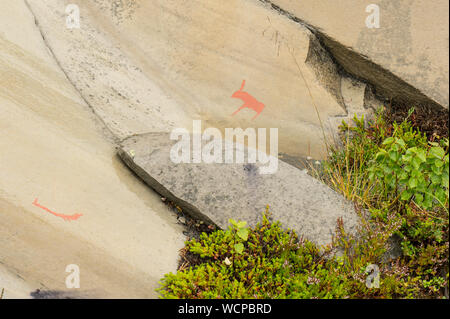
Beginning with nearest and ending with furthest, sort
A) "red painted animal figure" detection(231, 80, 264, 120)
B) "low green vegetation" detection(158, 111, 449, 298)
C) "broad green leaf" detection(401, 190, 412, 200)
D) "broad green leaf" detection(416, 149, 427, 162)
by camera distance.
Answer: "broad green leaf" detection(416, 149, 427, 162)
"low green vegetation" detection(158, 111, 449, 298)
"broad green leaf" detection(401, 190, 412, 200)
"red painted animal figure" detection(231, 80, 264, 120)

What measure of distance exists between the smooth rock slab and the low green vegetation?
0.43 feet

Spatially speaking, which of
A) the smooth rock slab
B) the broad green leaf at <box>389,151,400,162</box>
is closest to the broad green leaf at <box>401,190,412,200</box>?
the broad green leaf at <box>389,151,400,162</box>

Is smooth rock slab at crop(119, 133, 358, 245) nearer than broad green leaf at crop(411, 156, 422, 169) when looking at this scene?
No

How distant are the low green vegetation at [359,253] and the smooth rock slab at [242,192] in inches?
5.1

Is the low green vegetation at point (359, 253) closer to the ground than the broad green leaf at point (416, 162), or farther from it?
closer to the ground

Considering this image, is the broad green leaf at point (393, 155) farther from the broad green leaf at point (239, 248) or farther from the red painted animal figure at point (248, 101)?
the red painted animal figure at point (248, 101)

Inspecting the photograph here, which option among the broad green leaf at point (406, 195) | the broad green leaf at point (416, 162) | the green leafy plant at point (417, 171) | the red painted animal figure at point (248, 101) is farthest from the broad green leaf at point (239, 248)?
the red painted animal figure at point (248, 101)

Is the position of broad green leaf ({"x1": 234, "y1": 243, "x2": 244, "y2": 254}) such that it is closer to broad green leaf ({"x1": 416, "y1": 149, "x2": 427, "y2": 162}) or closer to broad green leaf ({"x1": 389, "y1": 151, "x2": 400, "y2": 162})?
broad green leaf ({"x1": 389, "y1": 151, "x2": 400, "y2": 162})

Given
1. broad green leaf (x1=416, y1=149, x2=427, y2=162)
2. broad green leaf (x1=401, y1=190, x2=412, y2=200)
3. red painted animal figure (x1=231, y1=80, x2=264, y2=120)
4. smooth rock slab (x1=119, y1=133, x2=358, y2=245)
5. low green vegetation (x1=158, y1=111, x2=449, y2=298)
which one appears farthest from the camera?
red painted animal figure (x1=231, y1=80, x2=264, y2=120)

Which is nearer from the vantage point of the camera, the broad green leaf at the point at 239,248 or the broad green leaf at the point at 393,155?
the broad green leaf at the point at 393,155

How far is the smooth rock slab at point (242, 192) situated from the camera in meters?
4.68

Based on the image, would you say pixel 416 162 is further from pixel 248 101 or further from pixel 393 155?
pixel 248 101

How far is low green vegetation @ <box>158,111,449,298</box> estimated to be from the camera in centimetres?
414

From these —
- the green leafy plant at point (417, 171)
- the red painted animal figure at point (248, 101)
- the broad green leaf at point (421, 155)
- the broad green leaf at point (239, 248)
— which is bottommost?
the broad green leaf at point (239, 248)
